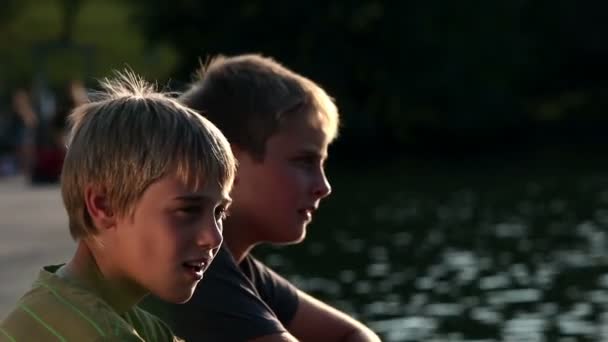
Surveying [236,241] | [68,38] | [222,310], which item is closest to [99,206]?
[222,310]

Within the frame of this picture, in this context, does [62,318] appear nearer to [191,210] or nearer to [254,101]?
[191,210]

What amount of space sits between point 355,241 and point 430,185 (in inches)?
426

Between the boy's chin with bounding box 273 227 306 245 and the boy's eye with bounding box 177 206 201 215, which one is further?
the boy's chin with bounding box 273 227 306 245

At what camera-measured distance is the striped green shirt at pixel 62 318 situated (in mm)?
2766

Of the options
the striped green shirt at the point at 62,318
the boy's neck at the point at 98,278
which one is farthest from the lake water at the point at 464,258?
the striped green shirt at the point at 62,318

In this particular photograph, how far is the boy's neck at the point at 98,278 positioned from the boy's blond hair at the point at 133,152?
47 mm

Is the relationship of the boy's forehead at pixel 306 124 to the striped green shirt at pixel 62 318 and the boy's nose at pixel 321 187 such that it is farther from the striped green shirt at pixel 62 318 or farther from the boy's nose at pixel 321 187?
the striped green shirt at pixel 62 318

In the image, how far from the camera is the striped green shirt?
2.77 m

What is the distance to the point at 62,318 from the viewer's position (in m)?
2.78

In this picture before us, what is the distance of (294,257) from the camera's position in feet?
51.1

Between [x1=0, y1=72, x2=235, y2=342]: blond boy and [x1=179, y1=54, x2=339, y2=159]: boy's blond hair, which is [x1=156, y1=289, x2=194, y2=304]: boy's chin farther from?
[x1=179, y1=54, x2=339, y2=159]: boy's blond hair

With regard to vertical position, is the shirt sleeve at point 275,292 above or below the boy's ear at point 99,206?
above

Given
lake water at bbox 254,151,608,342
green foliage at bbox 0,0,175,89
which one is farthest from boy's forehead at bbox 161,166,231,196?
green foliage at bbox 0,0,175,89

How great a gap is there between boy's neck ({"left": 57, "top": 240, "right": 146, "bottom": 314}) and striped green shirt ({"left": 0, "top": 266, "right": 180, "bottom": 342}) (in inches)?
2.1
